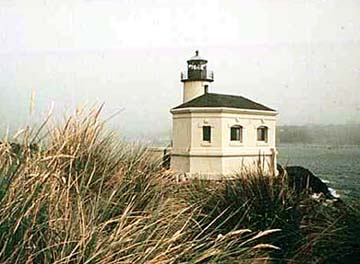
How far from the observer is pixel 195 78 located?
11.9 m

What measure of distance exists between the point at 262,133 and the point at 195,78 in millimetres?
2148

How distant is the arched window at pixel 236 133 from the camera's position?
10180mm

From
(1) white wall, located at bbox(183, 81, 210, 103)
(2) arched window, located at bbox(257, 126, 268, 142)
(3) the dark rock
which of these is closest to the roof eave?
(2) arched window, located at bbox(257, 126, 268, 142)

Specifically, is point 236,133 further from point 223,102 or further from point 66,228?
point 66,228

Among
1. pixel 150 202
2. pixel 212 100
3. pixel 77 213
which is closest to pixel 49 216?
pixel 77 213

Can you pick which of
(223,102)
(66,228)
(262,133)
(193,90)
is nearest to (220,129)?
(223,102)

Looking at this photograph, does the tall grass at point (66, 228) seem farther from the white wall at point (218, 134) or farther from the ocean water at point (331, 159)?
the white wall at point (218, 134)

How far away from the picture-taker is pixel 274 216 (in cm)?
283

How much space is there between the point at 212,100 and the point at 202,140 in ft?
3.08

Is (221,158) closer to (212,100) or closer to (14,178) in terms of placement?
(212,100)

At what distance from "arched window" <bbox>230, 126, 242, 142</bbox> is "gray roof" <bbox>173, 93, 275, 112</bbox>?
414mm

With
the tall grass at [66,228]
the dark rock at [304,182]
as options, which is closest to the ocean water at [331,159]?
the dark rock at [304,182]

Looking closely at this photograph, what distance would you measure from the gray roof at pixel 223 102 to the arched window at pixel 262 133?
1.17 feet

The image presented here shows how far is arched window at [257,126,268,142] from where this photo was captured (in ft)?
33.9
